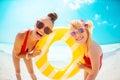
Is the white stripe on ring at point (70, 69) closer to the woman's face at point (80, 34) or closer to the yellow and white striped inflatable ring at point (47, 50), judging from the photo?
the yellow and white striped inflatable ring at point (47, 50)

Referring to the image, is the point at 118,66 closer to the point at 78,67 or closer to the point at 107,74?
the point at 107,74

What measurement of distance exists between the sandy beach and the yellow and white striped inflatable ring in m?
0.25

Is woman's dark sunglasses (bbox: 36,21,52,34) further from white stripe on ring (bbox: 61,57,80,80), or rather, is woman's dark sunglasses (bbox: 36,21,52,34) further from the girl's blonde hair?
white stripe on ring (bbox: 61,57,80,80)

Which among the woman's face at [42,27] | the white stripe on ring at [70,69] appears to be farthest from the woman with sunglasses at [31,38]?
the white stripe on ring at [70,69]

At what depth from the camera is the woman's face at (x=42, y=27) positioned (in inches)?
47.8

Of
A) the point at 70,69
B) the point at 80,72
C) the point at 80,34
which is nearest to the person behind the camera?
the point at 80,34

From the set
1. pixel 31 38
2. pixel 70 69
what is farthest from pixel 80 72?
pixel 31 38

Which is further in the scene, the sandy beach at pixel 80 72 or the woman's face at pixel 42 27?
the sandy beach at pixel 80 72

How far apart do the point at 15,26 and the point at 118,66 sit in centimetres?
65

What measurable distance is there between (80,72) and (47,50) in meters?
0.43

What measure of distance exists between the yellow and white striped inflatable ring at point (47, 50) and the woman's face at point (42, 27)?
0.28ft

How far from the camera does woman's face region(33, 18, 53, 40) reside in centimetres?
122

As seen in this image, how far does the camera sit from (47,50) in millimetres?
1385

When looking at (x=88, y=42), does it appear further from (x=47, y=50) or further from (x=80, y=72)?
(x=80, y=72)
